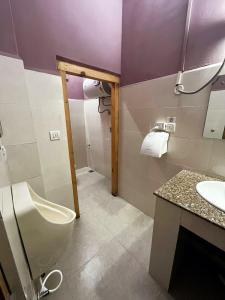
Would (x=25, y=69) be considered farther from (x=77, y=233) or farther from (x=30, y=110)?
(x=77, y=233)

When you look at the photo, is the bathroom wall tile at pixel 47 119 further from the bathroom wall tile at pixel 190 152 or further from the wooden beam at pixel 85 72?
the bathroom wall tile at pixel 190 152

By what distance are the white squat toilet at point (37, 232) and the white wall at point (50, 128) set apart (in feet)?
1.13

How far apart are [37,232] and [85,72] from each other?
1467 mm

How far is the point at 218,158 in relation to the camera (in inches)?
42.4

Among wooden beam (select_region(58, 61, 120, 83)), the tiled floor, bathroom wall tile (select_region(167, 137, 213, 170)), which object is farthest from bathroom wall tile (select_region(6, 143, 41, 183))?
bathroom wall tile (select_region(167, 137, 213, 170))

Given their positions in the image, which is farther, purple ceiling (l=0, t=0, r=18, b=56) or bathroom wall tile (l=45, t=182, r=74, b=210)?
bathroom wall tile (l=45, t=182, r=74, b=210)

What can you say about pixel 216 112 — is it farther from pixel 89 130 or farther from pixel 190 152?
pixel 89 130

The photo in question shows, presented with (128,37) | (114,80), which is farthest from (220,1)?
(114,80)

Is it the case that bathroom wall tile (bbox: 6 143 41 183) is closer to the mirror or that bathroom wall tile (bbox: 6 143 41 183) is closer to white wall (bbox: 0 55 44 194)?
white wall (bbox: 0 55 44 194)

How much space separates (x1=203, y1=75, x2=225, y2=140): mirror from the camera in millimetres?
988

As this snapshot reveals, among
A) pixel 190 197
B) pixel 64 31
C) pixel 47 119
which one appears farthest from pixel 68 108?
pixel 190 197

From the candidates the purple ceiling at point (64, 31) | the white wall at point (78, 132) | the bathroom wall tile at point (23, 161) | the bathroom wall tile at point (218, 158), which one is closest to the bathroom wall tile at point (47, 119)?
the bathroom wall tile at point (23, 161)

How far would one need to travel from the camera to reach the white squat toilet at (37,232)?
31.9 inches

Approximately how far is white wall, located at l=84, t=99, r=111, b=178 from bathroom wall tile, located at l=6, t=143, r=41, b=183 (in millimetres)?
1548
